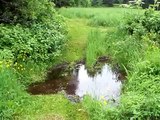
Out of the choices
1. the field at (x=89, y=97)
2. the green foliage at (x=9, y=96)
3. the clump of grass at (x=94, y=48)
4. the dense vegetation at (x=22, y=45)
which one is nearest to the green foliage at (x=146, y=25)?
the field at (x=89, y=97)

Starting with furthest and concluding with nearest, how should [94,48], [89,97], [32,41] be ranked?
[94,48] < [32,41] < [89,97]

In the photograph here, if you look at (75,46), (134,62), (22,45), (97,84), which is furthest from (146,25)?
(22,45)

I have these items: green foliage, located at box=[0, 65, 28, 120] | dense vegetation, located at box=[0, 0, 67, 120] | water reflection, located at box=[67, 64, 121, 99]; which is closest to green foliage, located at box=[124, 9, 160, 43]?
water reflection, located at box=[67, 64, 121, 99]

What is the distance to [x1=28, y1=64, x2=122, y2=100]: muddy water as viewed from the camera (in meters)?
8.76

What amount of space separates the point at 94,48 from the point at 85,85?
3.13 m

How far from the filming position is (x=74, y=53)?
12.5 meters

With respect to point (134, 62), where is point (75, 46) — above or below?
below

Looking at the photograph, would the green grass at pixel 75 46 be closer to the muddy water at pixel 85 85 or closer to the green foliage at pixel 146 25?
the muddy water at pixel 85 85

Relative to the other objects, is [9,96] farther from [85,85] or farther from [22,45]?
[22,45]

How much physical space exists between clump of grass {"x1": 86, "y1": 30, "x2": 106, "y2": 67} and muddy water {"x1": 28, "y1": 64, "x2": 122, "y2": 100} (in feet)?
2.48

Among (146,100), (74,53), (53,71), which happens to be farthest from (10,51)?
(146,100)

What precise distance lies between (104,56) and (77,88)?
329 cm

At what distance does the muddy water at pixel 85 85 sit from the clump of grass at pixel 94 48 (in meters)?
0.76

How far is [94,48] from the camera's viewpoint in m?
12.4
